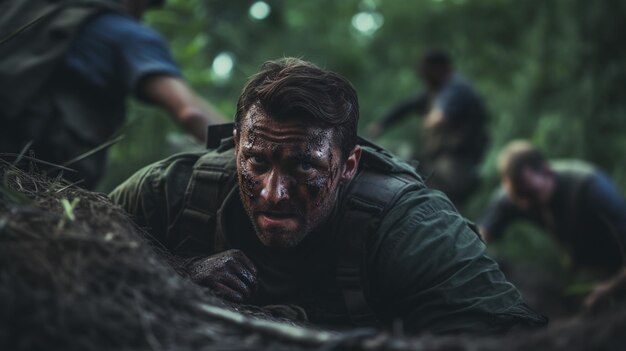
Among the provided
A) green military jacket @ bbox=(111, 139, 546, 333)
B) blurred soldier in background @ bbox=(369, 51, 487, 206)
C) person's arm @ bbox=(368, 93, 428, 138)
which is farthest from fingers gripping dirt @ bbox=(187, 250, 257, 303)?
person's arm @ bbox=(368, 93, 428, 138)

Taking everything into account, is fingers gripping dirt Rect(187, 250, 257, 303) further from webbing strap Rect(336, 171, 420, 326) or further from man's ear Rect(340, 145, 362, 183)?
man's ear Rect(340, 145, 362, 183)

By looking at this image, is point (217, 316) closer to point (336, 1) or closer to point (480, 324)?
point (480, 324)

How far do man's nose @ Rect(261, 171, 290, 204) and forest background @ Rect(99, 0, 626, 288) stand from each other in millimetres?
3171

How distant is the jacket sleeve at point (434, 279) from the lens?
11.1 feet

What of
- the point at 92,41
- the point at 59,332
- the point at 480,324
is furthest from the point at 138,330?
the point at 92,41

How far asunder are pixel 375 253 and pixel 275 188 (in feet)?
1.60

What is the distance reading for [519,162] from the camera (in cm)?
823

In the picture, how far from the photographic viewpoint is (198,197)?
384 centimetres

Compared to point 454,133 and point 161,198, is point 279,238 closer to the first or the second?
point 161,198

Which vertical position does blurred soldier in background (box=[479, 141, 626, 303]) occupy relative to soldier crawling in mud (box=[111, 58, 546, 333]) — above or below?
below

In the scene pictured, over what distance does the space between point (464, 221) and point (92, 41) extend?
2670mm

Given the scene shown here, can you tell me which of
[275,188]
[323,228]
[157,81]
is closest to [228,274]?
[275,188]

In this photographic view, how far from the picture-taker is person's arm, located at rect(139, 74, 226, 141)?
17.0ft

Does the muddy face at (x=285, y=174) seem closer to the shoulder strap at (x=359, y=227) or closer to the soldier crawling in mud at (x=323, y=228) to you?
the soldier crawling in mud at (x=323, y=228)
